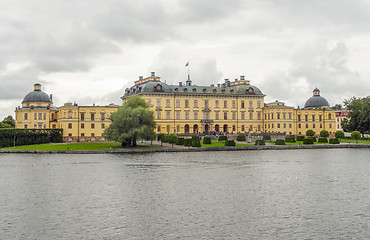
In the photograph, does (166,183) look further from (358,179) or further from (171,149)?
(171,149)

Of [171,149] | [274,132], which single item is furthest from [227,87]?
[171,149]

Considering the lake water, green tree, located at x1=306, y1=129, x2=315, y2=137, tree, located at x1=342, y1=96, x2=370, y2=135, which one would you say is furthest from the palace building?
the lake water

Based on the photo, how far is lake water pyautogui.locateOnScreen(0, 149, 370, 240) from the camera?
2305 centimetres

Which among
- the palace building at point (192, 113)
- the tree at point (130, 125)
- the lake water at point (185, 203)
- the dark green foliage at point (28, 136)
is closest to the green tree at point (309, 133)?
the palace building at point (192, 113)

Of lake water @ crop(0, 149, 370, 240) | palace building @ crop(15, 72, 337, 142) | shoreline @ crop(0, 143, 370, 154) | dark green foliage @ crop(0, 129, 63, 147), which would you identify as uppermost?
palace building @ crop(15, 72, 337, 142)

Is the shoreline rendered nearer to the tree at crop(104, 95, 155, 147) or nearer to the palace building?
the tree at crop(104, 95, 155, 147)

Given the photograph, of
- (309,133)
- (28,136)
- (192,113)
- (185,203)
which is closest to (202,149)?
(28,136)

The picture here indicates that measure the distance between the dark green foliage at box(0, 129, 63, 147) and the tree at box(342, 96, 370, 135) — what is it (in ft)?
220

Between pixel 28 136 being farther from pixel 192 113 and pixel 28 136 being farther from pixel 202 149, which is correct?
pixel 192 113

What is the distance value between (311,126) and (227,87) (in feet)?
82.6

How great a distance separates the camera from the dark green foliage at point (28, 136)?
82.4 meters

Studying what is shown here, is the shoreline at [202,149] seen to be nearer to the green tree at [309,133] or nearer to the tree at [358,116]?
the tree at [358,116]

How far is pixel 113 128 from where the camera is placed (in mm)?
76312

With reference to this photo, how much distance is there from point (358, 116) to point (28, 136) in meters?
72.8
